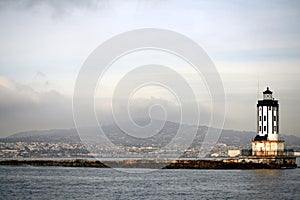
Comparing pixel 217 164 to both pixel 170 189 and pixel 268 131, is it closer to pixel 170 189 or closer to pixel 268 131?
pixel 268 131

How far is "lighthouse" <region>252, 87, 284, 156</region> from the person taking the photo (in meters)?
76.9

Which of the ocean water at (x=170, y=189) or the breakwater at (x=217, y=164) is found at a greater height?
the breakwater at (x=217, y=164)

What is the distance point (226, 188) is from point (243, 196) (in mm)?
6434

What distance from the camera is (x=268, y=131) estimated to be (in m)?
77.0

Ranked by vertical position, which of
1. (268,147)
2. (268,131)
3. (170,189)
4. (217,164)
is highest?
(268,131)

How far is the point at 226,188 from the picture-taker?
2170 inches

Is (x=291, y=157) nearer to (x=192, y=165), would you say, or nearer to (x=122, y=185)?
(x=192, y=165)

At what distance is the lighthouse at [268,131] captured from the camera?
76.9 meters

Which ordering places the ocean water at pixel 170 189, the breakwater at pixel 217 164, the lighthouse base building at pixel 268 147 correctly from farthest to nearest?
the breakwater at pixel 217 164
the lighthouse base building at pixel 268 147
the ocean water at pixel 170 189

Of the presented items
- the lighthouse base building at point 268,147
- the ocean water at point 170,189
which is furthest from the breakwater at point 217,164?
the ocean water at point 170,189

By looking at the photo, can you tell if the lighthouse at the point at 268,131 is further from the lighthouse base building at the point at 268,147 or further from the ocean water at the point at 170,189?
the ocean water at the point at 170,189

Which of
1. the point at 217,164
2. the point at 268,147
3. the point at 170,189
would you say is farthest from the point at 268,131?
the point at 170,189

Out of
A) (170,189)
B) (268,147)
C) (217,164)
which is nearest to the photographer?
(170,189)

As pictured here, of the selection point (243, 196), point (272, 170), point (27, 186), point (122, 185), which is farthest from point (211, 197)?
point (272, 170)
